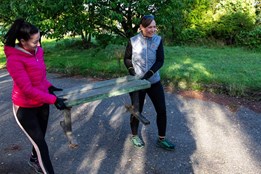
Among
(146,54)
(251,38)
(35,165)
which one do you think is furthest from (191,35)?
(35,165)

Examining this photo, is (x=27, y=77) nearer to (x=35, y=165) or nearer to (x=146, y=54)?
(x=35, y=165)

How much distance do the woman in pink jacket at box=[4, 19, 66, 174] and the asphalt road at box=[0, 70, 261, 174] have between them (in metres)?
0.94

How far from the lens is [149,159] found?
163 inches

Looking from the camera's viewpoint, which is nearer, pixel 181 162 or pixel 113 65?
pixel 181 162

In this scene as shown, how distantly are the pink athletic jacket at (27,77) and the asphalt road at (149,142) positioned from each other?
1.21m

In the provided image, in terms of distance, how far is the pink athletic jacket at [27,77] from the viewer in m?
2.99

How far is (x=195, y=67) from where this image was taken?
849cm

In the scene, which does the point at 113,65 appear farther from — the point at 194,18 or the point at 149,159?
the point at 194,18

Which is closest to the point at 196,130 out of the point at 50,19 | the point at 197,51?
the point at 50,19

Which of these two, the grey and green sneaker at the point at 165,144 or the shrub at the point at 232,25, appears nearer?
the grey and green sneaker at the point at 165,144

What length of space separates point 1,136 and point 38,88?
236 cm

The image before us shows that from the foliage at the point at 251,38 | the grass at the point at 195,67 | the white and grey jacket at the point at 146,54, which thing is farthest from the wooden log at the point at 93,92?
the foliage at the point at 251,38

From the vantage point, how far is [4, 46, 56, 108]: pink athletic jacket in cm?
299

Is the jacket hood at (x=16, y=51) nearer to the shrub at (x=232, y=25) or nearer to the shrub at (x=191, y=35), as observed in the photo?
the shrub at (x=191, y=35)
